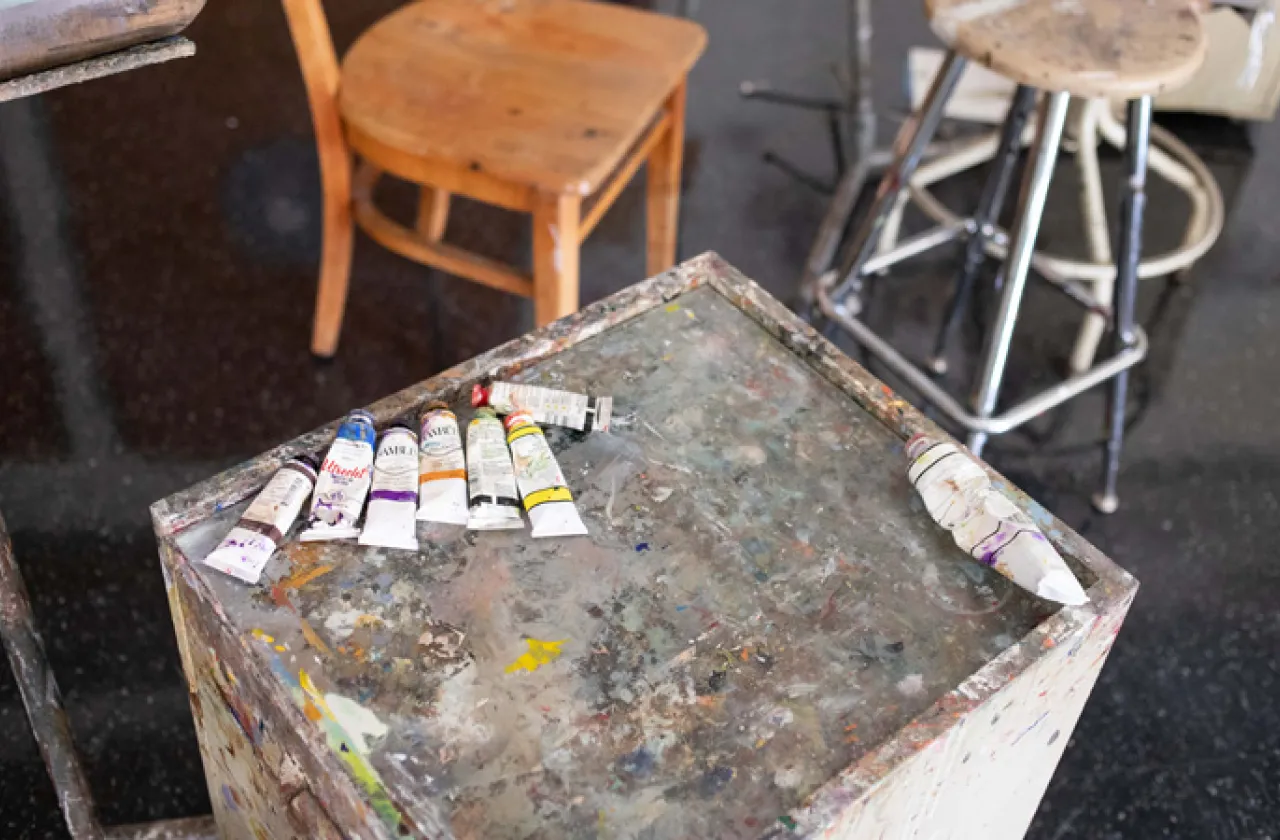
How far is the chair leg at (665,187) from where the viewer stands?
1878 millimetres

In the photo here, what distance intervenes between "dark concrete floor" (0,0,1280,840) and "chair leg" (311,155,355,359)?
0.06 metres

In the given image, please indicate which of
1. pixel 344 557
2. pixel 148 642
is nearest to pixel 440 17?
pixel 148 642

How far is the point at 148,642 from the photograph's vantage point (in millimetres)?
1601

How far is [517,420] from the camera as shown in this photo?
1057mm

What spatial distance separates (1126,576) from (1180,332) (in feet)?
4.73

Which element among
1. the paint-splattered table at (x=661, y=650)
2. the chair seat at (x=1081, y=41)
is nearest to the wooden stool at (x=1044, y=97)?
the chair seat at (x=1081, y=41)

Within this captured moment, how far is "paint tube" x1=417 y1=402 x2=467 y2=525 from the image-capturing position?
0.99m

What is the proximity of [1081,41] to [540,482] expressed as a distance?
34.8 inches

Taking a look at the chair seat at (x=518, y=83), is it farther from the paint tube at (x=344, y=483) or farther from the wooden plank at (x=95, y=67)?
the wooden plank at (x=95, y=67)

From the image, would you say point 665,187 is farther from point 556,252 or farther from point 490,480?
point 490,480

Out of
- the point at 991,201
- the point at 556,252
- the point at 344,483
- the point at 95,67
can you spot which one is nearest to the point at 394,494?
the point at 344,483

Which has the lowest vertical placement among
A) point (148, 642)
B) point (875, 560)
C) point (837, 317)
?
point (148, 642)

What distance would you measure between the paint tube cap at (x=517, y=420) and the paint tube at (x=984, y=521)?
34cm

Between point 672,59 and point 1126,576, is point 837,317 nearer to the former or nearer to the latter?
point 672,59
